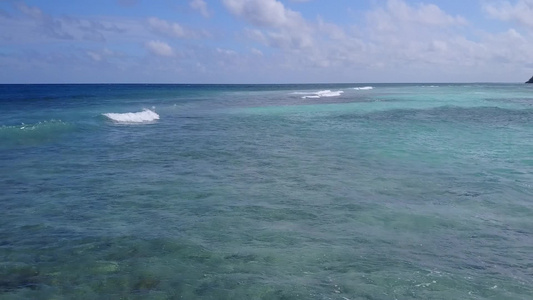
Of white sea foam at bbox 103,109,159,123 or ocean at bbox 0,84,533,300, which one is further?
white sea foam at bbox 103,109,159,123

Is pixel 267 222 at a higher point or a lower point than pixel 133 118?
lower

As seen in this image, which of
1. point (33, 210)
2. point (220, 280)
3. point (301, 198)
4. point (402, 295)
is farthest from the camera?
point (301, 198)

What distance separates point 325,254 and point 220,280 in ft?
6.51

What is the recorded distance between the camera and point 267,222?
1009 centimetres

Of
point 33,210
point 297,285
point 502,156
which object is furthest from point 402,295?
point 502,156

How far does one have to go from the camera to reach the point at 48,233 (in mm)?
9414

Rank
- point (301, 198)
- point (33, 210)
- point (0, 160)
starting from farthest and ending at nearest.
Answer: point (0, 160) → point (301, 198) → point (33, 210)

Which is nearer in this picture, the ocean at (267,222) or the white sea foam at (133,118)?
the ocean at (267,222)

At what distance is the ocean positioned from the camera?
727 cm

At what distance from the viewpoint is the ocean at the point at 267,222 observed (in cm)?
727

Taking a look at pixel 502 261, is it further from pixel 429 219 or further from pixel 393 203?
pixel 393 203

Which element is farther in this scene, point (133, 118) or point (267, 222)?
point (133, 118)

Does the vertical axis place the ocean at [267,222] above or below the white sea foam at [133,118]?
below

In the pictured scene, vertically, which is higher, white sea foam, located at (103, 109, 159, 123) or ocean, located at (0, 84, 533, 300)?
white sea foam, located at (103, 109, 159, 123)
